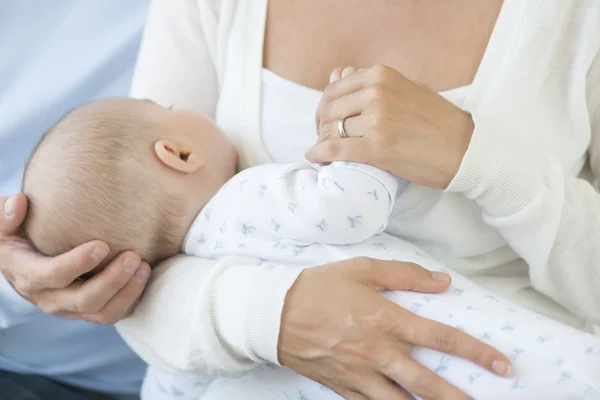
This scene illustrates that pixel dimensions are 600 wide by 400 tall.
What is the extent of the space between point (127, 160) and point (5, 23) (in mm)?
825

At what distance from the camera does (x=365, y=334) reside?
80 centimetres

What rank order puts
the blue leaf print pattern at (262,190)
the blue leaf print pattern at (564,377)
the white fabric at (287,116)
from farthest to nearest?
the white fabric at (287,116) → the blue leaf print pattern at (262,190) → the blue leaf print pattern at (564,377)

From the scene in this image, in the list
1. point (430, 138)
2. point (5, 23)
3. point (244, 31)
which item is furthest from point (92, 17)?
point (430, 138)

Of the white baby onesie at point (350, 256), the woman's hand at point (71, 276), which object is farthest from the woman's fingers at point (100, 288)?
the white baby onesie at point (350, 256)

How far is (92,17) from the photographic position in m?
1.46

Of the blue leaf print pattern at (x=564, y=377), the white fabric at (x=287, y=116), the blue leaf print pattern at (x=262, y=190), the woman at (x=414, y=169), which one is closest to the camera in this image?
the blue leaf print pattern at (x=564, y=377)

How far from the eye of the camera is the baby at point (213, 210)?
0.83 meters

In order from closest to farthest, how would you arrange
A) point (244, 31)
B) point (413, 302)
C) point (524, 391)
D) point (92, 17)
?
point (524, 391) < point (413, 302) < point (244, 31) < point (92, 17)

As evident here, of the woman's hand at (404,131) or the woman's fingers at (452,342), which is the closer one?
the woman's fingers at (452,342)

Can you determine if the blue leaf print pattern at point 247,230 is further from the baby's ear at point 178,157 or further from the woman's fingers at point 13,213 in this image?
the woman's fingers at point 13,213

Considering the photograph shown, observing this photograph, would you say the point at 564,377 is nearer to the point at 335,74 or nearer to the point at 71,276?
the point at 335,74

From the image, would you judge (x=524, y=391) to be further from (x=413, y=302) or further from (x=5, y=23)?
(x=5, y=23)

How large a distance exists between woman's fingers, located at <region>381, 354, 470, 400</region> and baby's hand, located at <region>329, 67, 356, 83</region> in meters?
0.43

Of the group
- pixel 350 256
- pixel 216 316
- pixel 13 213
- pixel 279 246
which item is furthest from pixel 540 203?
pixel 13 213
